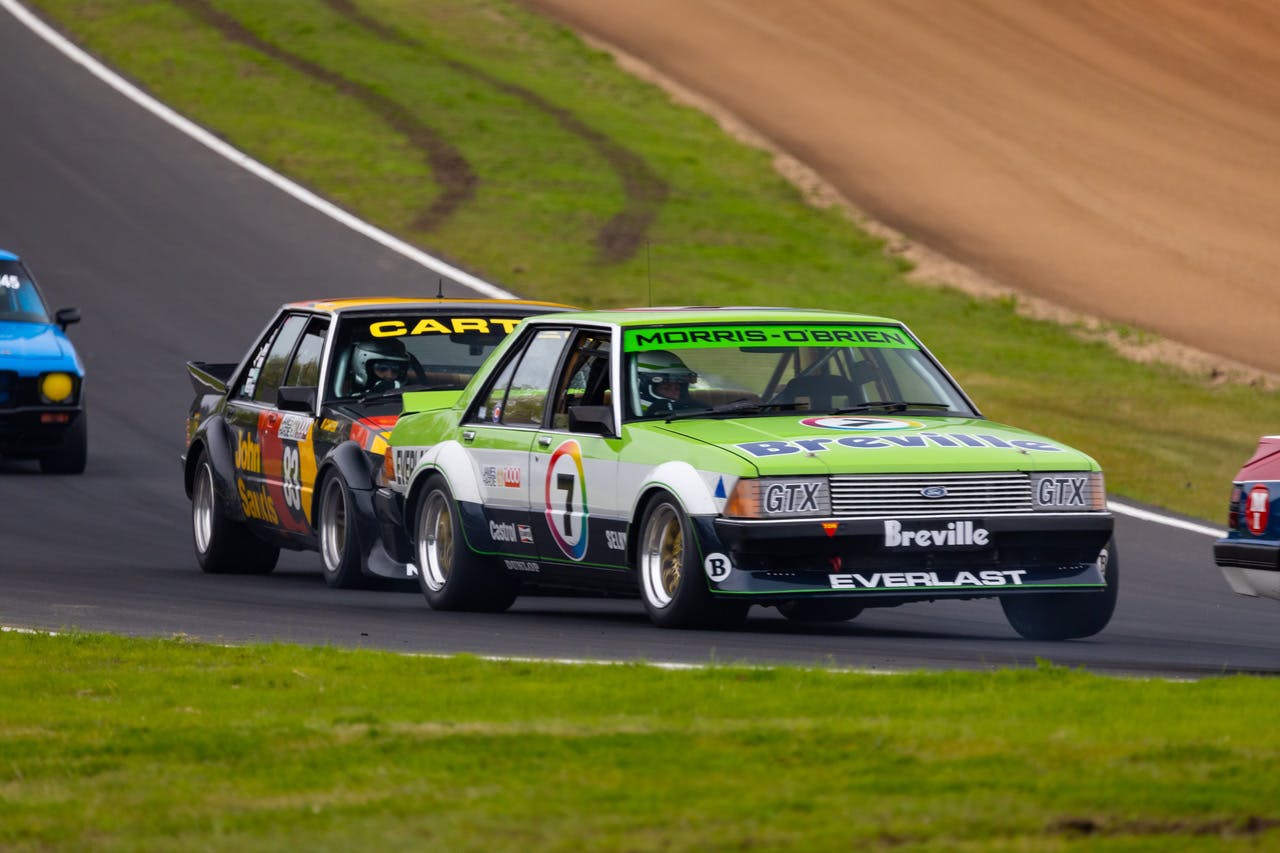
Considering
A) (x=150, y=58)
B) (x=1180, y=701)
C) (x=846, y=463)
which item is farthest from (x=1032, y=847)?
(x=150, y=58)

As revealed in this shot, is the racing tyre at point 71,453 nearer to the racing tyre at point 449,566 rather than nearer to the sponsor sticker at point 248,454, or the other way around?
the sponsor sticker at point 248,454

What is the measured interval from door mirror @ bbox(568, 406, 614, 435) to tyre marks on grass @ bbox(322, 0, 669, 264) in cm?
1714

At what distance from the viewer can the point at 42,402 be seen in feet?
63.2

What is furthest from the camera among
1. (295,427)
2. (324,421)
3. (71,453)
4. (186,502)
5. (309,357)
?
(71,453)

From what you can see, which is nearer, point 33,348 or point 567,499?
point 567,499

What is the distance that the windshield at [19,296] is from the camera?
20.2 metres

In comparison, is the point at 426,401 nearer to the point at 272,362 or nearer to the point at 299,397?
the point at 299,397

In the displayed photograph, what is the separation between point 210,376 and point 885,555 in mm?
6531

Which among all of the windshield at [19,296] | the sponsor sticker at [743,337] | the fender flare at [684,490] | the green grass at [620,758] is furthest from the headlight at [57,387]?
the green grass at [620,758]

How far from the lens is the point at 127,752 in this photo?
23.5 feet

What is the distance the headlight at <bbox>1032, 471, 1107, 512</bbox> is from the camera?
10.5 meters

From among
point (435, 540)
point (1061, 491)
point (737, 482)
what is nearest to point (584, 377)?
point (435, 540)

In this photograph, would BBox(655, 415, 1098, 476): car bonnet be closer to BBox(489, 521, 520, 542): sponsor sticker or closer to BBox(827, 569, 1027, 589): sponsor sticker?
BBox(827, 569, 1027, 589): sponsor sticker

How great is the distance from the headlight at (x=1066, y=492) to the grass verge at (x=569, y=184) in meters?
7.45
